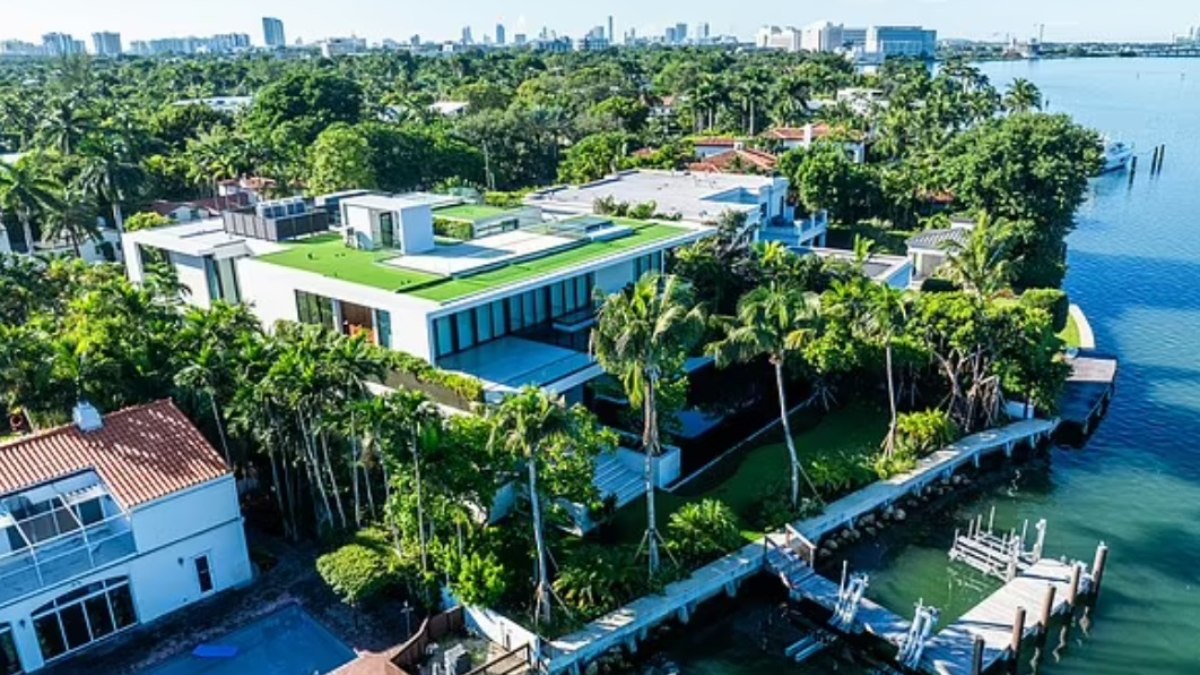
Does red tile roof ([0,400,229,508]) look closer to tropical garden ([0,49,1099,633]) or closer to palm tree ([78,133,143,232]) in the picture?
tropical garden ([0,49,1099,633])

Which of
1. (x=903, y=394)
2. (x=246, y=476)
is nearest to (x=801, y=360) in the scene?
(x=903, y=394)

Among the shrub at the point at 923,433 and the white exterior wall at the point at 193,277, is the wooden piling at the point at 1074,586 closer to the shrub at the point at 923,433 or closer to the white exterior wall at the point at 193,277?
the shrub at the point at 923,433

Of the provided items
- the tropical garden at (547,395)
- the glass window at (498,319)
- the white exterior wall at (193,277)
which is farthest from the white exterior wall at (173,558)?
the white exterior wall at (193,277)

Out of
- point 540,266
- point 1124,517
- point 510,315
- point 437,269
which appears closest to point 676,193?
point 540,266

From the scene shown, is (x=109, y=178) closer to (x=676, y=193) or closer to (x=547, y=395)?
(x=676, y=193)

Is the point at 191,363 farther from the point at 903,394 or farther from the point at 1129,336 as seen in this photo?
the point at 1129,336

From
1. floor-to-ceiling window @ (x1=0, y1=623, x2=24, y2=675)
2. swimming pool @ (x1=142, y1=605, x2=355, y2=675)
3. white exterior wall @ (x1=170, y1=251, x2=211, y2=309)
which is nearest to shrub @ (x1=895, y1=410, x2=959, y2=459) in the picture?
swimming pool @ (x1=142, y1=605, x2=355, y2=675)

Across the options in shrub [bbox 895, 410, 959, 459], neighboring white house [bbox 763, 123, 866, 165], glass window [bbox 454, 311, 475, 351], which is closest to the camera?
glass window [bbox 454, 311, 475, 351]

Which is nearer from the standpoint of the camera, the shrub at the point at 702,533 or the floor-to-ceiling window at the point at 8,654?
the floor-to-ceiling window at the point at 8,654
